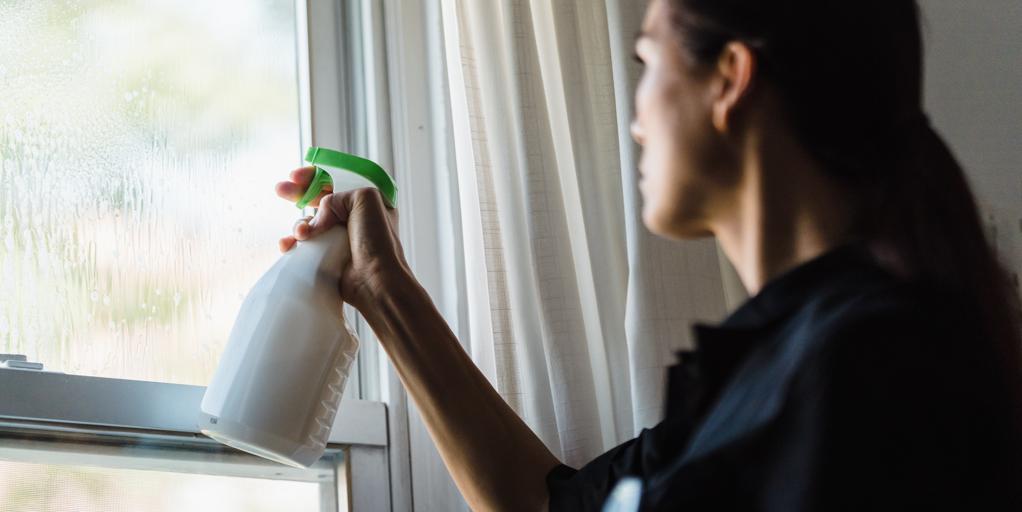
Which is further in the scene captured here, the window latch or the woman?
the window latch

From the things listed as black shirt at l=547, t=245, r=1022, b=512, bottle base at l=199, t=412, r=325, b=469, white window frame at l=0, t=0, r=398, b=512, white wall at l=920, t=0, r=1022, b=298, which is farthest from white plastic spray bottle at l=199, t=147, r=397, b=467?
white wall at l=920, t=0, r=1022, b=298

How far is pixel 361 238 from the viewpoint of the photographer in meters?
1.05

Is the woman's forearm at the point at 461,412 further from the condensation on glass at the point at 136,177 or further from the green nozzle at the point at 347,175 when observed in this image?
the condensation on glass at the point at 136,177

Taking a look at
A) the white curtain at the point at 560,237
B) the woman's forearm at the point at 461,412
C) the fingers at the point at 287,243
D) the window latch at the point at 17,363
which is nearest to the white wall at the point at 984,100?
the white curtain at the point at 560,237

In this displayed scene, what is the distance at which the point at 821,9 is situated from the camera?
2.58 feet

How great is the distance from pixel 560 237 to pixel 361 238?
0.24m

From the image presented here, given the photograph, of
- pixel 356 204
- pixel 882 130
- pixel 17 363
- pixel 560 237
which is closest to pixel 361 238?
pixel 356 204

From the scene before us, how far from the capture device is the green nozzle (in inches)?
42.2

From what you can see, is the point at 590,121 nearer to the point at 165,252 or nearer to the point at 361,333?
the point at 361,333

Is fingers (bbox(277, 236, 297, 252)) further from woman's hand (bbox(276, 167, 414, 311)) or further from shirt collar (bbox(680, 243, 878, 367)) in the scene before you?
shirt collar (bbox(680, 243, 878, 367))

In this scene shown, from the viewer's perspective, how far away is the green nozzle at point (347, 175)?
1.07 m

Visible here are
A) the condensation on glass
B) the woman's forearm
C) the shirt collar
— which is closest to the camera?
the shirt collar

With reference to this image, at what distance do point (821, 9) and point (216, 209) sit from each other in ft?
2.46

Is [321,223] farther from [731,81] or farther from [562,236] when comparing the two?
[731,81]
